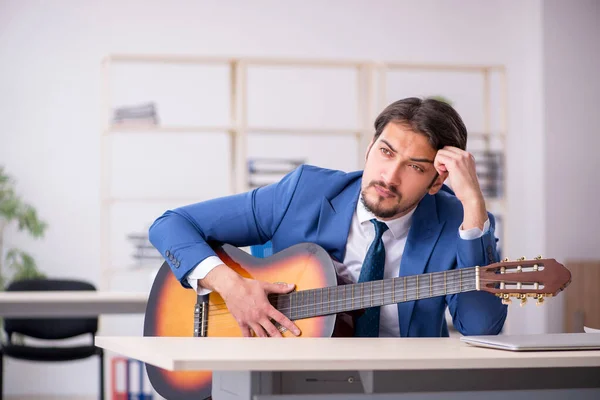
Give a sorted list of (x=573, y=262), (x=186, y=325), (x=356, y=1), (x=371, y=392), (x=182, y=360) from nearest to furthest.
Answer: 1. (x=182, y=360)
2. (x=371, y=392)
3. (x=186, y=325)
4. (x=573, y=262)
5. (x=356, y=1)

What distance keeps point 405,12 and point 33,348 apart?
3202 millimetres

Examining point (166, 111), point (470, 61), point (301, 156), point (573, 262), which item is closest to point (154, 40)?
point (166, 111)

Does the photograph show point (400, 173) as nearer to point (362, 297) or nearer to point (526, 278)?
point (362, 297)

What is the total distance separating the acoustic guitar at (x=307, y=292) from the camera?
1432 millimetres

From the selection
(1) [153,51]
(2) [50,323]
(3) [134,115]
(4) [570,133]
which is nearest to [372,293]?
(2) [50,323]

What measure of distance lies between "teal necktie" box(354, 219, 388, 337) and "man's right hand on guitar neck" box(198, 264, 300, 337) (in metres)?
0.17

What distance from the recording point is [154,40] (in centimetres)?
539

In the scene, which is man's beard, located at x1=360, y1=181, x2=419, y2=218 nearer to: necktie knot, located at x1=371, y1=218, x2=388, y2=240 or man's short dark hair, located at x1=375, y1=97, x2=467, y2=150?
necktie knot, located at x1=371, y1=218, x2=388, y2=240

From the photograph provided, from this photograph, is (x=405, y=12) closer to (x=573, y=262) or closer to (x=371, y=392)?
(x=573, y=262)

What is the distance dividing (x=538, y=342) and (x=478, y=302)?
49cm

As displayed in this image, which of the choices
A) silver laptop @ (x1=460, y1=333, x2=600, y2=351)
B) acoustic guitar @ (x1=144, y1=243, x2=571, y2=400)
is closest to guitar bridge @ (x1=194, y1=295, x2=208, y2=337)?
acoustic guitar @ (x1=144, y1=243, x2=571, y2=400)

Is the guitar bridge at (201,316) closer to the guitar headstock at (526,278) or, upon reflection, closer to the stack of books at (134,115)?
the guitar headstock at (526,278)

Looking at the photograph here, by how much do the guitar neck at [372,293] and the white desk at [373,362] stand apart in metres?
0.11

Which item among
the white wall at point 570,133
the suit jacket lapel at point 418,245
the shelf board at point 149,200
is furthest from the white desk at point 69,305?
the white wall at point 570,133
